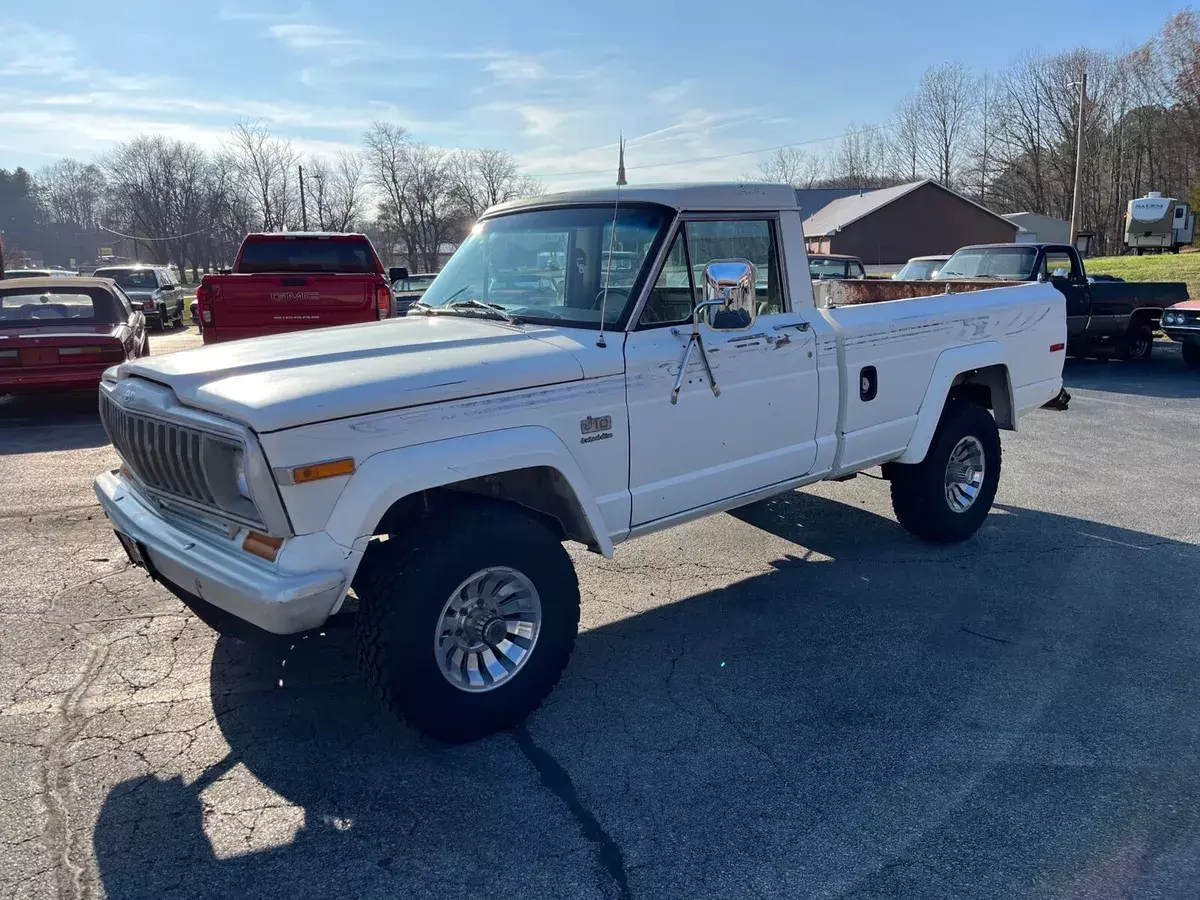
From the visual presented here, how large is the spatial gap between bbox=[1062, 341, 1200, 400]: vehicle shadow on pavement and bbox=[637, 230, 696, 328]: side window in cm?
993

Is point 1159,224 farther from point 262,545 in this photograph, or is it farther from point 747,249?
point 262,545

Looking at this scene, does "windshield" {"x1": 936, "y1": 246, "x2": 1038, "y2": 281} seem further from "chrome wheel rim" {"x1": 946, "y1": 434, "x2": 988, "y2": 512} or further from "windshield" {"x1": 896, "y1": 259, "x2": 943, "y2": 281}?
"chrome wheel rim" {"x1": 946, "y1": 434, "x2": 988, "y2": 512}

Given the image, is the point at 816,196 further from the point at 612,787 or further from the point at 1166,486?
the point at 612,787

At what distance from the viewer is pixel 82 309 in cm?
1063

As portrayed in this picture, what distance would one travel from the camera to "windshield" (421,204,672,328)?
392 cm

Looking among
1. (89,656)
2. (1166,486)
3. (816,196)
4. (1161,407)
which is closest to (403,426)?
(89,656)

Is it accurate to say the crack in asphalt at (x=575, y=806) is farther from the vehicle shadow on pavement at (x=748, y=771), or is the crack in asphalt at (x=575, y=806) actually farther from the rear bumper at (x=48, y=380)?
the rear bumper at (x=48, y=380)

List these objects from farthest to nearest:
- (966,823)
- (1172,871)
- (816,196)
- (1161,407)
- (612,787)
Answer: (816,196)
(1161,407)
(612,787)
(966,823)
(1172,871)

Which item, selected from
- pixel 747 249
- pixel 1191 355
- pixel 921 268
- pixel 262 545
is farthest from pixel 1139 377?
pixel 262 545

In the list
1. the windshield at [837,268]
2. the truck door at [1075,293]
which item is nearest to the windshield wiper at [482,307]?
the truck door at [1075,293]

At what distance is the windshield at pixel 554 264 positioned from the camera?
3918mm

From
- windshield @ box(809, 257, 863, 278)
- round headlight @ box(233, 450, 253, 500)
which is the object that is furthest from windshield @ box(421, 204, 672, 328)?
windshield @ box(809, 257, 863, 278)

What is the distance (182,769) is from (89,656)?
1244mm

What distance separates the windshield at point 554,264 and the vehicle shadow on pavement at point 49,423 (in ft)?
19.2
